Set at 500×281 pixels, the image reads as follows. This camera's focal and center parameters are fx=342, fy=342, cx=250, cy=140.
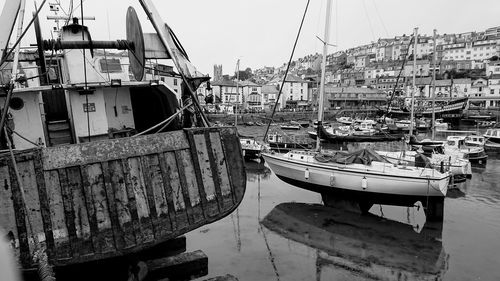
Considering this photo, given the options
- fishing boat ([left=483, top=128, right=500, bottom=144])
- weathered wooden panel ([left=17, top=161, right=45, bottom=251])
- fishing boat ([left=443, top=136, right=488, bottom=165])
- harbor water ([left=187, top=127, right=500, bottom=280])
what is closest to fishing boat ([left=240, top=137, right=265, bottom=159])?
harbor water ([left=187, top=127, right=500, bottom=280])

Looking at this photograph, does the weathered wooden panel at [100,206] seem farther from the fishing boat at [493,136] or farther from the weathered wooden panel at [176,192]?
the fishing boat at [493,136]

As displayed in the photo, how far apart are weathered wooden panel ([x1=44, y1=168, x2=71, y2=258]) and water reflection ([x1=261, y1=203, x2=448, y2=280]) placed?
22.4 feet

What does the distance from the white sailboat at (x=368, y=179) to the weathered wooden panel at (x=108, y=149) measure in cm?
1010

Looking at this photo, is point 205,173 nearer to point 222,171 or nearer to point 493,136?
point 222,171

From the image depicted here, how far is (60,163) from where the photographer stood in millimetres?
5184

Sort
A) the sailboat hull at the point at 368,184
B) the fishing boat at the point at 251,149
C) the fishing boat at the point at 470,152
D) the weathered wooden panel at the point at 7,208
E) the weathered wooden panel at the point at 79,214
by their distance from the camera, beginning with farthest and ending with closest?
the fishing boat at the point at 251,149 < the fishing boat at the point at 470,152 < the sailboat hull at the point at 368,184 < the weathered wooden panel at the point at 79,214 < the weathered wooden panel at the point at 7,208

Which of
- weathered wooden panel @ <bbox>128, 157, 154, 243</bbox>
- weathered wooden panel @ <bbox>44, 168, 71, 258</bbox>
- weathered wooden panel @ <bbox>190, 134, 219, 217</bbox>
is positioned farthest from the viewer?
weathered wooden panel @ <bbox>190, 134, 219, 217</bbox>

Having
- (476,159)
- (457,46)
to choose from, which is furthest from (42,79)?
(457,46)

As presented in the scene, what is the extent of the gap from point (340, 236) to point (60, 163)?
10.0 m

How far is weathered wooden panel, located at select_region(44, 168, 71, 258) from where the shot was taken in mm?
5109

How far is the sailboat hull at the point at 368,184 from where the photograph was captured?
13.5m

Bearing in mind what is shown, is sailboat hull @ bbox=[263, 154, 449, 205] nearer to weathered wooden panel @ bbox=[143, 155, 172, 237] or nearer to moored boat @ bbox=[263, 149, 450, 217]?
moored boat @ bbox=[263, 149, 450, 217]

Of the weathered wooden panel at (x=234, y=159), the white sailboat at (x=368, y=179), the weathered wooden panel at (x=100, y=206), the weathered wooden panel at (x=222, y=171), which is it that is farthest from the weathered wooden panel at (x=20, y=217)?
the white sailboat at (x=368, y=179)

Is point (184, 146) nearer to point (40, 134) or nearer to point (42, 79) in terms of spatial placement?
point (40, 134)
